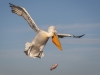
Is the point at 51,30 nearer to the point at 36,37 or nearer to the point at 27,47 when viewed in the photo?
the point at 36,37

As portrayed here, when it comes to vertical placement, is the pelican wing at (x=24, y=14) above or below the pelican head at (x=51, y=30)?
above

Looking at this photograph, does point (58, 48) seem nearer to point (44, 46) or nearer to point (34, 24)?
point (44, 46)

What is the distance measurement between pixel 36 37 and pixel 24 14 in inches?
60.4

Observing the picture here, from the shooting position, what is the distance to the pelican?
14.0 m

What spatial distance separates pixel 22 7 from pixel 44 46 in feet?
8.29

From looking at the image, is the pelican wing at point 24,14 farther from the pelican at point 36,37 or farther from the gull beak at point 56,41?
the gull beak at point 56,41

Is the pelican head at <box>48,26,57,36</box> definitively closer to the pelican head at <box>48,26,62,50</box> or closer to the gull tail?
the pelican head at <box>48,26,62,50</box>

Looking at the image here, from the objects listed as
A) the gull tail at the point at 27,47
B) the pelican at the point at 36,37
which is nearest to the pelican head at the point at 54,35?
the pelican at the point at 36,37

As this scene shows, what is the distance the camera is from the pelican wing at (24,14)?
568 inches

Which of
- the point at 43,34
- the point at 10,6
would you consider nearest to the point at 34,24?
the point at 43,34

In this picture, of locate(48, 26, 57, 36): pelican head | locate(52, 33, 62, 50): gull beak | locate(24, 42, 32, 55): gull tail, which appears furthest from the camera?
locate(52, 33, 62, 50): gull beak

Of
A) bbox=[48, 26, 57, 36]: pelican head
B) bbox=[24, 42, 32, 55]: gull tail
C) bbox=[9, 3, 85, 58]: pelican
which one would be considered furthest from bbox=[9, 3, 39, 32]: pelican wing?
A: bbox=[24, 42, 32, 55]: gull tail

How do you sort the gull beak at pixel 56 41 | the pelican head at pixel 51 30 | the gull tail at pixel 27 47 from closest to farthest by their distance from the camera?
the pelican head at pixel 51 30 → the gull tail at pixel 27 47 → the gull beak at pixel 56 41

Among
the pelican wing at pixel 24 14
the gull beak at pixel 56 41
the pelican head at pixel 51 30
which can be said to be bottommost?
the gull beak at pixel 56 41
